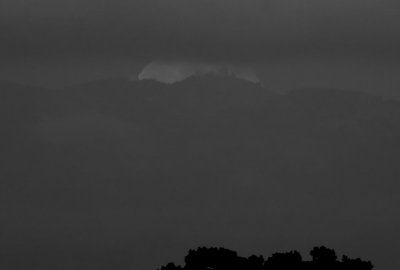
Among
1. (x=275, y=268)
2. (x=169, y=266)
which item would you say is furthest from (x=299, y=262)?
(x=169, y=266)

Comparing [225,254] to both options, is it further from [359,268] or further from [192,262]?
[359,268]

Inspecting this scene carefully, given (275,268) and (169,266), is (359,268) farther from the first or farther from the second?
(169,266)

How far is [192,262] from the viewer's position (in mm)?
145375

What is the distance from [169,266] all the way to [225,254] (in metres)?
6.42

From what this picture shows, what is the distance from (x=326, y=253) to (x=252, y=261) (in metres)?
8.22

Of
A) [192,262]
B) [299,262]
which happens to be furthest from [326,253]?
[192,262]

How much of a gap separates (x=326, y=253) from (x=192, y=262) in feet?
48.1

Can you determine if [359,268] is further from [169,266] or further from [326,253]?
[169,266]

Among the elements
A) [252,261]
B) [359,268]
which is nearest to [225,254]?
[252,261]

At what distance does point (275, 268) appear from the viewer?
146250 millimetres

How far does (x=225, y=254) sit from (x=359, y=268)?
1454cm

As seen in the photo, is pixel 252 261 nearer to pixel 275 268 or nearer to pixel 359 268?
pixel 275 268

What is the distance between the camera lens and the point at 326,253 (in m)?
148

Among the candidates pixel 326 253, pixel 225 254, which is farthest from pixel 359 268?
pixel 225 254
